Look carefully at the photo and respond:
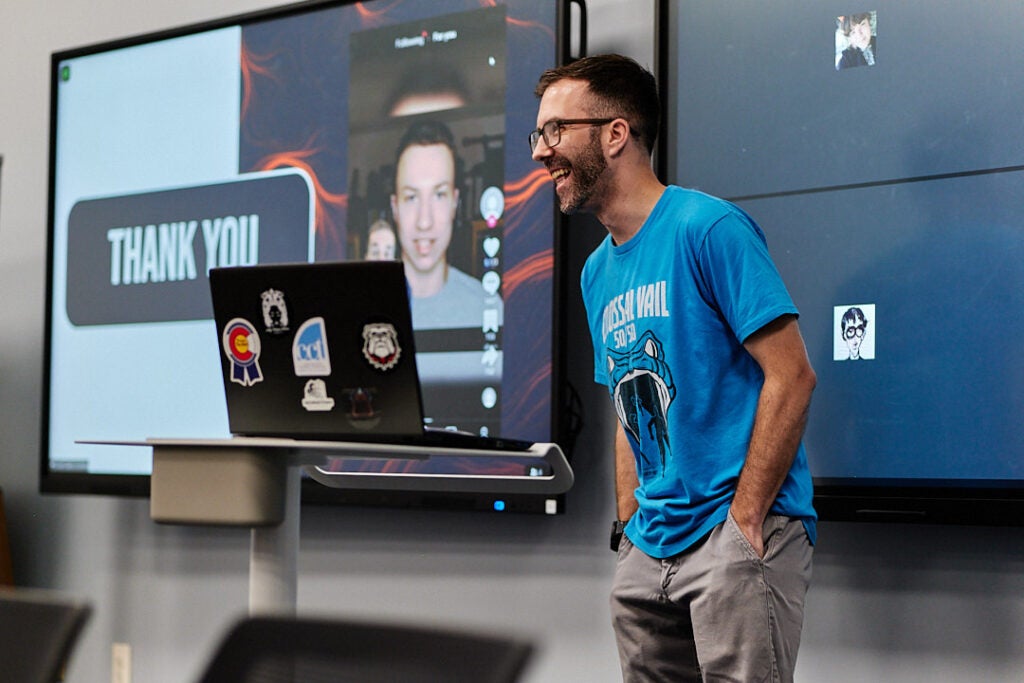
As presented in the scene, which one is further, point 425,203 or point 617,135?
point 425,203

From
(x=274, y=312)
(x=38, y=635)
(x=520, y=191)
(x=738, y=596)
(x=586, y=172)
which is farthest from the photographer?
(x=520, y=191)

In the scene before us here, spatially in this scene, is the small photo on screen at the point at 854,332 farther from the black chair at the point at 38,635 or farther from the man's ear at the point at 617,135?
the black chair at the point at 38,635

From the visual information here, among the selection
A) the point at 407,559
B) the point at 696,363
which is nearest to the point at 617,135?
the point at 696,363

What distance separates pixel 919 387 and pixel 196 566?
2021mm

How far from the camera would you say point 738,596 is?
1712 mm

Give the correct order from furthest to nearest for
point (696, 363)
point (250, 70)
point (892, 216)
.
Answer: point (250, 70)
point (892, 216)
point (696, 363)

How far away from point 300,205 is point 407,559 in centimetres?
92

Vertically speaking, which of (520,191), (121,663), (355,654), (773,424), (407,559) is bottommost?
(121,663)

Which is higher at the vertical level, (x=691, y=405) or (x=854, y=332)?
(x=854, y=332)

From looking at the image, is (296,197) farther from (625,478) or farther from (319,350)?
(319,350)

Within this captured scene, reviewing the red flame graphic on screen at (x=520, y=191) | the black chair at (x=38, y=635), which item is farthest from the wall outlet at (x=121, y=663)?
the black chair at (x=38, y=635)

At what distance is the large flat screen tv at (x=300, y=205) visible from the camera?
2658 mm

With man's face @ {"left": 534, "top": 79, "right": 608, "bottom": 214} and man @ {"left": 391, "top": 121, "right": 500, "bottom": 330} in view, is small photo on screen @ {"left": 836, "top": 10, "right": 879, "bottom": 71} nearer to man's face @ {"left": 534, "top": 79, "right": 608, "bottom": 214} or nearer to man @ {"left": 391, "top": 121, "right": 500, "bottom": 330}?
man's face @ {"left": 534, "top": 79, "right": 608, "bottom": 214}

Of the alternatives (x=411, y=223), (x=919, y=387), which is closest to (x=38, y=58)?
(x=411, y=223)
